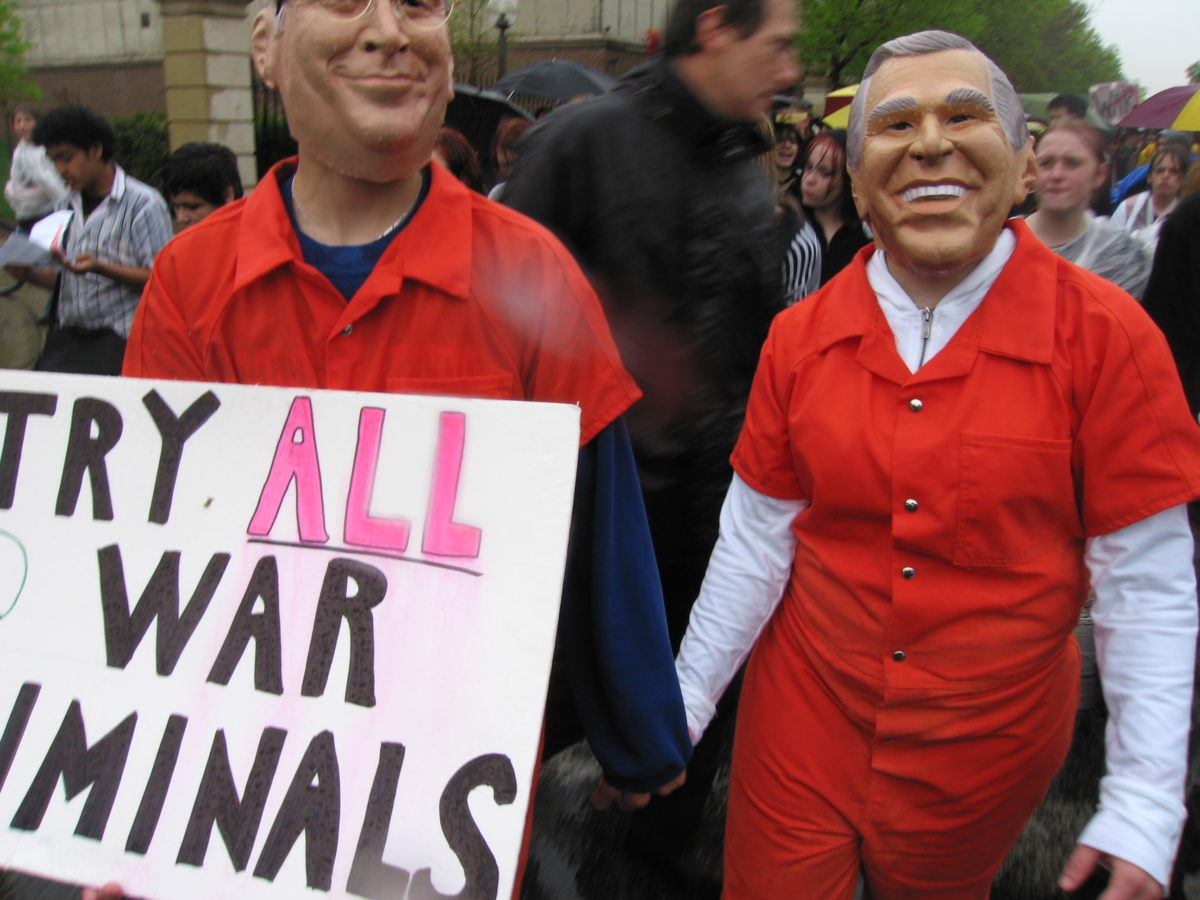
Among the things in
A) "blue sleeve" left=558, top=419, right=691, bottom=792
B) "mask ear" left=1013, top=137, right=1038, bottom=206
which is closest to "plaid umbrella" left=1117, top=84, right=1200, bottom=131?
"mask ear" left=1013, top=137, right=1038, bottom=206

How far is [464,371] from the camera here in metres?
1.59

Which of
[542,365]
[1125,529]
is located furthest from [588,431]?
[1125,529]

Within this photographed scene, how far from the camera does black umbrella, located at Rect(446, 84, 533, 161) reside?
873 cm

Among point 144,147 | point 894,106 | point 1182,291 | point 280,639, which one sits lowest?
point 280,639

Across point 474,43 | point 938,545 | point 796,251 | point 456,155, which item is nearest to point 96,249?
point 456,155

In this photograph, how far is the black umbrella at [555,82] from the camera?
958 cm

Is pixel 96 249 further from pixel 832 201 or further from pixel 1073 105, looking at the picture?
pixel 1073 105

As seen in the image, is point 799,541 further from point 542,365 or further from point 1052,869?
point 1052,869

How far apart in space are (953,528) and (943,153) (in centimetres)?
60

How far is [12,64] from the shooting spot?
20.4 meters

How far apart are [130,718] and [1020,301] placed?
144 cm

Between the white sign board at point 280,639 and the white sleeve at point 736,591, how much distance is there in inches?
27.2

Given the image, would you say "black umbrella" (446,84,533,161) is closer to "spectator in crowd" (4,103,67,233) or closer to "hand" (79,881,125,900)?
"spectator in crowd" (4,103,67,233)

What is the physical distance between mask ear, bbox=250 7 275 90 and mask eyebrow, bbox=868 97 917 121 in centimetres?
96
